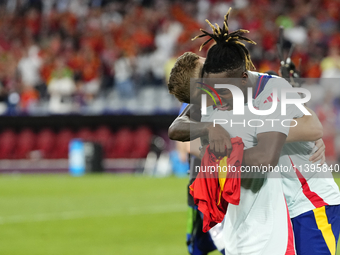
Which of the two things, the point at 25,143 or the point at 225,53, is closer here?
the point at 225,53

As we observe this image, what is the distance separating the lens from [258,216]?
2.67 m

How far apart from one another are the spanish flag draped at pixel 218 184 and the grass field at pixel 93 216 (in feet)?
12.6

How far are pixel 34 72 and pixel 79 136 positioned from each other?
3090mm

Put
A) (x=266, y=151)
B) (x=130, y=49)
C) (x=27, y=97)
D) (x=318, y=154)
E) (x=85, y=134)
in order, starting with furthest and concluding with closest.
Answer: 1. (x=130, y=49)
2. (x=27, y=97)
3. (x=85, y=134)
4. (x=318, y=154)
5. (x=266, y=151)

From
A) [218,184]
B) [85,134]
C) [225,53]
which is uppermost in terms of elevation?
[225,53]

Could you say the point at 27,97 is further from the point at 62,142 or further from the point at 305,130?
the point at 305,130

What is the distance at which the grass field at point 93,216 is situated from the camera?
22.3ft

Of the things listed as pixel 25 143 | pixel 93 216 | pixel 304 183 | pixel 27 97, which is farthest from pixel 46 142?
pixel 304 183

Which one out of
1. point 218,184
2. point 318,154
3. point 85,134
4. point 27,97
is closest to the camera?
point 218,184

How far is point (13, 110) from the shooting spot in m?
16.6

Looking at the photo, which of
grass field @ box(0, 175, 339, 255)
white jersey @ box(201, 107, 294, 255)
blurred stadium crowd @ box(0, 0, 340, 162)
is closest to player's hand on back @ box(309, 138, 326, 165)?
white jersey @ box(201, 107, 294, 255)

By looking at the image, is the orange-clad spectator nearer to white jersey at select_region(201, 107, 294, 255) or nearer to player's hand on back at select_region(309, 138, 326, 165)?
player's hand on back at select_region(309, 138, 326, 165)

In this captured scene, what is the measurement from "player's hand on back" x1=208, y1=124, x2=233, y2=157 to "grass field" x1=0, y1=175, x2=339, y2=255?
3955 mm

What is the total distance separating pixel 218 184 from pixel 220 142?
0.67 ft
